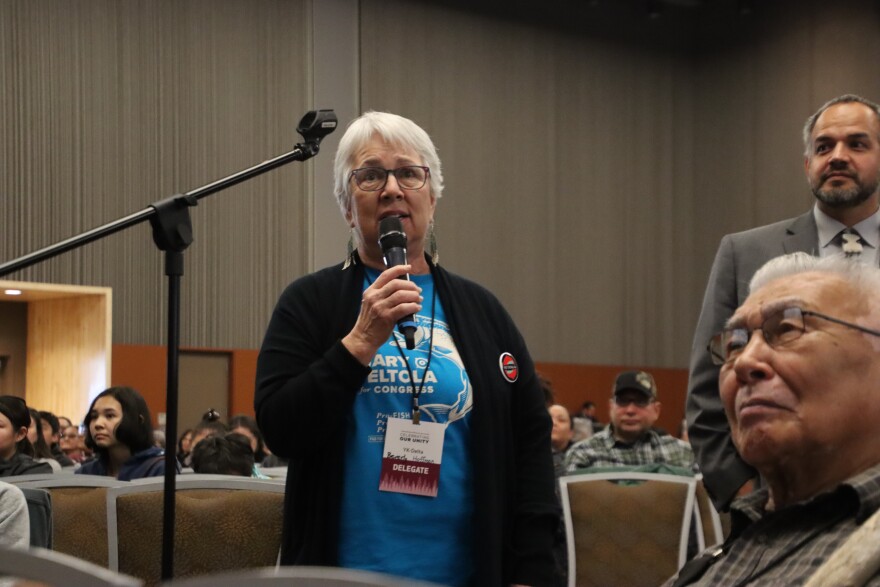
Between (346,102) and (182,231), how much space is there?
1253 centimetres

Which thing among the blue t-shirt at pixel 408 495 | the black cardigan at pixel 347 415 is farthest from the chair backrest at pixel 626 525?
the blue t-shirt at pixel 408 495

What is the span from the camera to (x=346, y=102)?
14523 mm

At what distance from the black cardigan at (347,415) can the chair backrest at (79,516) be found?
1.23m

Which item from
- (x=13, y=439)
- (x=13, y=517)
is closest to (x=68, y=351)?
(x=13, y=439)

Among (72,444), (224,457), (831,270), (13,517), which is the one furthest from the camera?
(72,444)

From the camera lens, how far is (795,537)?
1691 millimetres

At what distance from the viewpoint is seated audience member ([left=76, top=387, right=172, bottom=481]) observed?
511 centimetres

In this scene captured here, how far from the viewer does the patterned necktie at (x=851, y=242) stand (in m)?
2.47

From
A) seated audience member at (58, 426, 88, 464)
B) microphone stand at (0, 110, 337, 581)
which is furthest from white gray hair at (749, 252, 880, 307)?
seated audience member at (58, 426, 88, 464)

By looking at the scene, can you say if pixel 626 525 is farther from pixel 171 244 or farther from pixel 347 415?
pixel 171 244

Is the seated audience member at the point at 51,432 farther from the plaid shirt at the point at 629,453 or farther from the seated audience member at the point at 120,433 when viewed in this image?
the plaid shirt at the point at 629,453

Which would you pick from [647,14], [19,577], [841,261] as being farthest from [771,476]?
[647,14]

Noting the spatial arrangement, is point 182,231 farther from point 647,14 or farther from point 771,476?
point 647,14

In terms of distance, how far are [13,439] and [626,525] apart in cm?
249
